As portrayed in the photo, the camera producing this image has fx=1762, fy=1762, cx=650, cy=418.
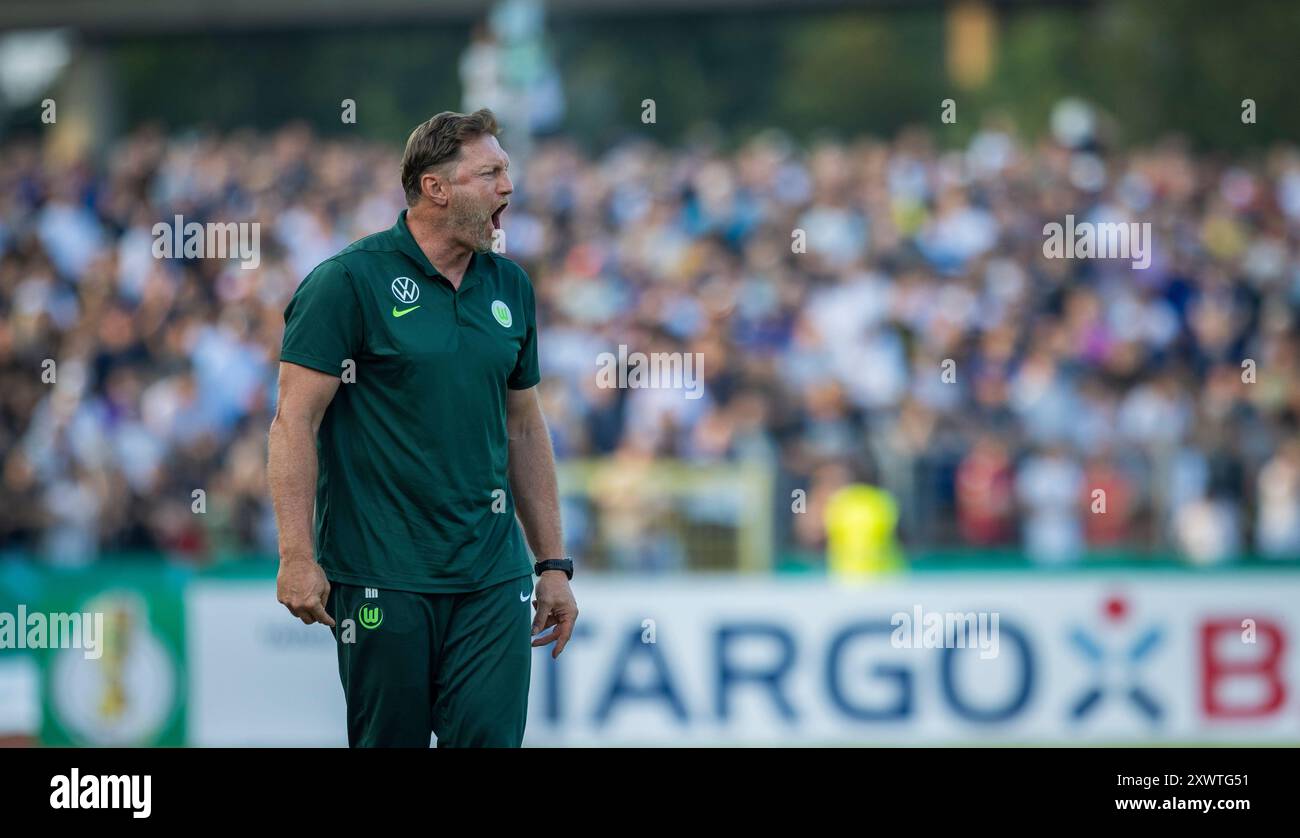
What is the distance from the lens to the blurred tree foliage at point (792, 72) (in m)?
22.8

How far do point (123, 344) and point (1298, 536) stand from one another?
877cm

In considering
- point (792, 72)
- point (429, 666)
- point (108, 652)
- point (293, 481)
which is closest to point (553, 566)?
point (429, 666)

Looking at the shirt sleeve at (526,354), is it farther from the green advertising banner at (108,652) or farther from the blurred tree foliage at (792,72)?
the blurred tree foliage at (792,72)

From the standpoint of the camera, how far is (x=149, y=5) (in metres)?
22.1

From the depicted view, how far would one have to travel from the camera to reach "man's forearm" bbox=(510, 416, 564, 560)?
5215mm

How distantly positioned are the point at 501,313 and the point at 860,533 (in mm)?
7108

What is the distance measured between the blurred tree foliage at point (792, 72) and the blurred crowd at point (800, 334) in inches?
252

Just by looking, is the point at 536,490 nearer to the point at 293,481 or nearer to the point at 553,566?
the point at 553,566

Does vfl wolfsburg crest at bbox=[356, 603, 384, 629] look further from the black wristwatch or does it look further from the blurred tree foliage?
the blurred tree foliage

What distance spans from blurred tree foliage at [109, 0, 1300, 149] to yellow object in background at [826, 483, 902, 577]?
1034cm

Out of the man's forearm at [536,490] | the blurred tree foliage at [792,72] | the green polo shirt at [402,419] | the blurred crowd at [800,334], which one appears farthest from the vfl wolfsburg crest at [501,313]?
the blurred tree foliage at [792,72]

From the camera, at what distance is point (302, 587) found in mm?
4613
